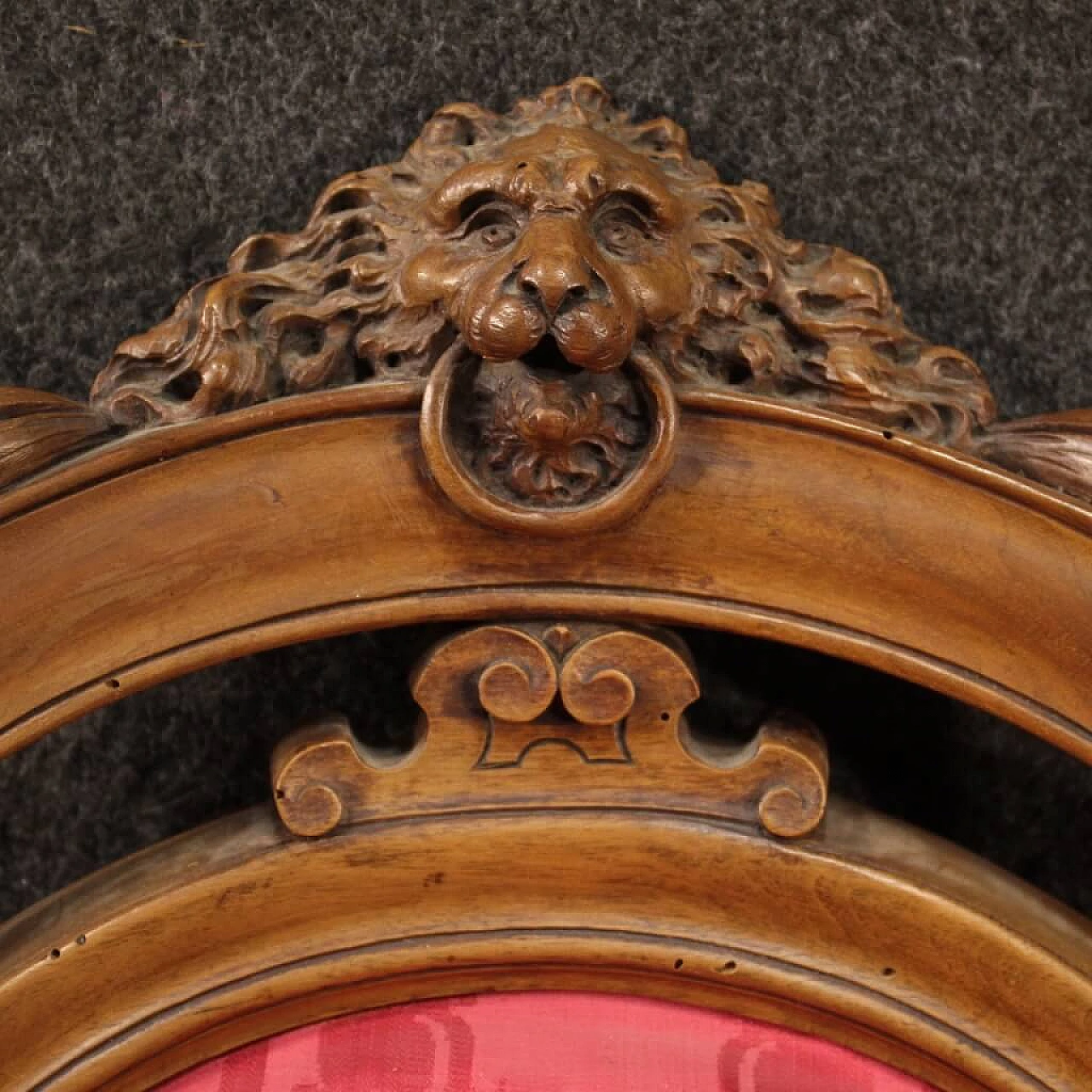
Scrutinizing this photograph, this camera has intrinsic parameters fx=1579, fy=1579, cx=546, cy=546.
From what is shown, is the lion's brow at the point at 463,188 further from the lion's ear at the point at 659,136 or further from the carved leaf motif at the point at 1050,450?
the carved leaf motif at the point at 1050,450

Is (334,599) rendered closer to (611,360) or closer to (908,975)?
(611,360)

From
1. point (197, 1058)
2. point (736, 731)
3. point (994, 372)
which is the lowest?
point (197, 1058)

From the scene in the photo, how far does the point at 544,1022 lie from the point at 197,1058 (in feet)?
0.52

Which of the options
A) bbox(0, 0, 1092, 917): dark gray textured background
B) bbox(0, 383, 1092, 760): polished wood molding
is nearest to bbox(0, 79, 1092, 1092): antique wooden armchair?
bbox(0, 383, 1092, 760): polished wood molding

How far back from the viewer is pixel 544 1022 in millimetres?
716

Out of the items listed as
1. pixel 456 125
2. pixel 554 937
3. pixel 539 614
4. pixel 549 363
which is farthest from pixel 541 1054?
pixel 456 125

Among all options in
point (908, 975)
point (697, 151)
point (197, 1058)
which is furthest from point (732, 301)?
point (197, 1058)

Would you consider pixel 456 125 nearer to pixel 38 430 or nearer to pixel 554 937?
pixel 38 430

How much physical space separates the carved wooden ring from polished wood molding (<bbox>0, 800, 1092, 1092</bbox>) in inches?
5.5

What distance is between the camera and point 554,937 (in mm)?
704

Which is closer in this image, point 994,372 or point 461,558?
point 461,558

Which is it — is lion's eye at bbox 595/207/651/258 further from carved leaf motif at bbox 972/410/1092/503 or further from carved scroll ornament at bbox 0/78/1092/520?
carved leaf motif at bbox 972/410/1092/503

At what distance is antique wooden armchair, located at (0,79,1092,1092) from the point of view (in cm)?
66

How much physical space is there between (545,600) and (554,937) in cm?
15
